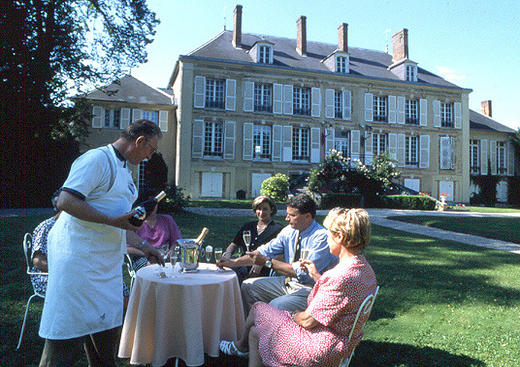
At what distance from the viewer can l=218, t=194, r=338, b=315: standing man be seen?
2.99 m

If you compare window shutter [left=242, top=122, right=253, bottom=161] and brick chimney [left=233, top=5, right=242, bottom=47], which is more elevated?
brick chimney [left=233, top=5, right=242, bottom=47]

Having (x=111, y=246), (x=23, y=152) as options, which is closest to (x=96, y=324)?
(x=111, y=246)

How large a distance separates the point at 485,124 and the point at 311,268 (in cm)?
3227

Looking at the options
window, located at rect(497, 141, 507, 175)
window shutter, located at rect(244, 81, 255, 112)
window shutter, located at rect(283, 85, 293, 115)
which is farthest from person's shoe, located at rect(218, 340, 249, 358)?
window, located at rect(497, 141, 507, 175)

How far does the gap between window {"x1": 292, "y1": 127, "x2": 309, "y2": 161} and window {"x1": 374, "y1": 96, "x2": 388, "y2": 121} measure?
5298 mm

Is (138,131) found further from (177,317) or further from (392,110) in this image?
(392,110)

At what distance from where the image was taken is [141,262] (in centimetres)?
413

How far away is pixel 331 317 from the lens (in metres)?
2.10

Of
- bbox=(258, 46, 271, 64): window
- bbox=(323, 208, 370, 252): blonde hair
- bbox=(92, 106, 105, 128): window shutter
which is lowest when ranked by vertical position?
bbox=(323, 208, 370, 252): blonde hair

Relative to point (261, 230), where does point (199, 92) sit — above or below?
above

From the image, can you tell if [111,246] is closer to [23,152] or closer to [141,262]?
[141,262]

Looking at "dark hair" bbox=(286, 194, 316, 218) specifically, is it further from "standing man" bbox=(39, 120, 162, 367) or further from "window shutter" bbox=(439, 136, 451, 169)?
"window shutter" bbox=(439, 136, 451, 169)

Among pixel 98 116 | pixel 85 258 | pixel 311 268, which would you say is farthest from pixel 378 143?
pixel 85 258

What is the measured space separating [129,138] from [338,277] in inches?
55.0
